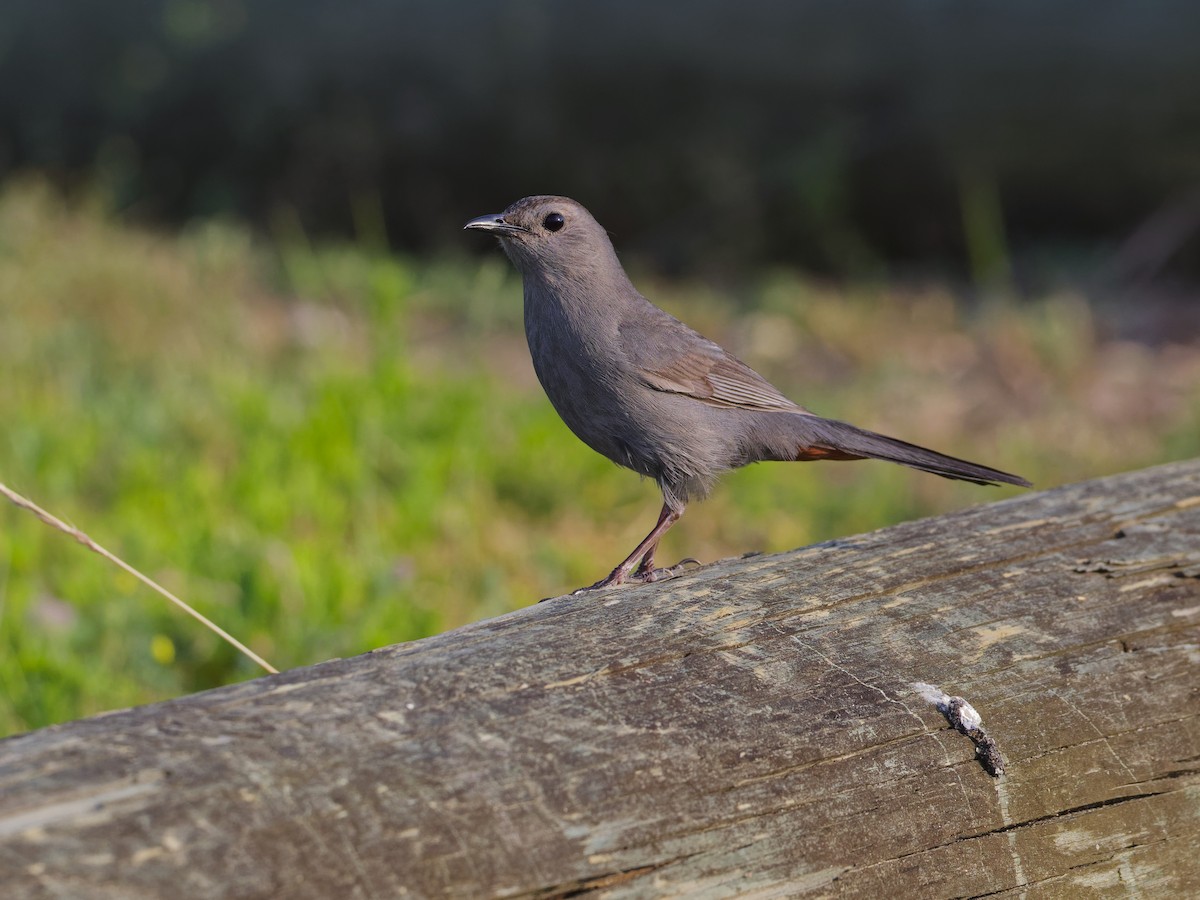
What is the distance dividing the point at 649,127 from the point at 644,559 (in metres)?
5.32

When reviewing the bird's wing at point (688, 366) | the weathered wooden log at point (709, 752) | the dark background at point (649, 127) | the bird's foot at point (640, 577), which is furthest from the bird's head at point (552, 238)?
the dark background at point (649, 127)

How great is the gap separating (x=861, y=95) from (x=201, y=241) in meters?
3.75

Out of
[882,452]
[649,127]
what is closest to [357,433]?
[882,452]

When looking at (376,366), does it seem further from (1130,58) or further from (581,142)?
(1130,58)

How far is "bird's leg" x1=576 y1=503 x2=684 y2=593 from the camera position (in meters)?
2.66

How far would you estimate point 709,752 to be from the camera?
1881 millimetres

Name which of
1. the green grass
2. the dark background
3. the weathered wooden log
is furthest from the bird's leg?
the dark background

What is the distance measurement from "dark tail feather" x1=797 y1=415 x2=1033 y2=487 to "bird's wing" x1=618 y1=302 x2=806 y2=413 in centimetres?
11

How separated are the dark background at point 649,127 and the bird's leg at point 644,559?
16.5ft

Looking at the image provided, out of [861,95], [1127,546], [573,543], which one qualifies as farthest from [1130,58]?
[1127,546]

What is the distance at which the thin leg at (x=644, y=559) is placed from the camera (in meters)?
2.66

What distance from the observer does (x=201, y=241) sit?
7.61 meters

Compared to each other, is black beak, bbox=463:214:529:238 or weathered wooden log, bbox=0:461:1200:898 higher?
black beak, bbox=463:214:529:238

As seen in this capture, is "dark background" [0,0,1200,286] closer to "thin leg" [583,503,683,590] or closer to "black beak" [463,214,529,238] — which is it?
"black beak" [463,214,529,238]
